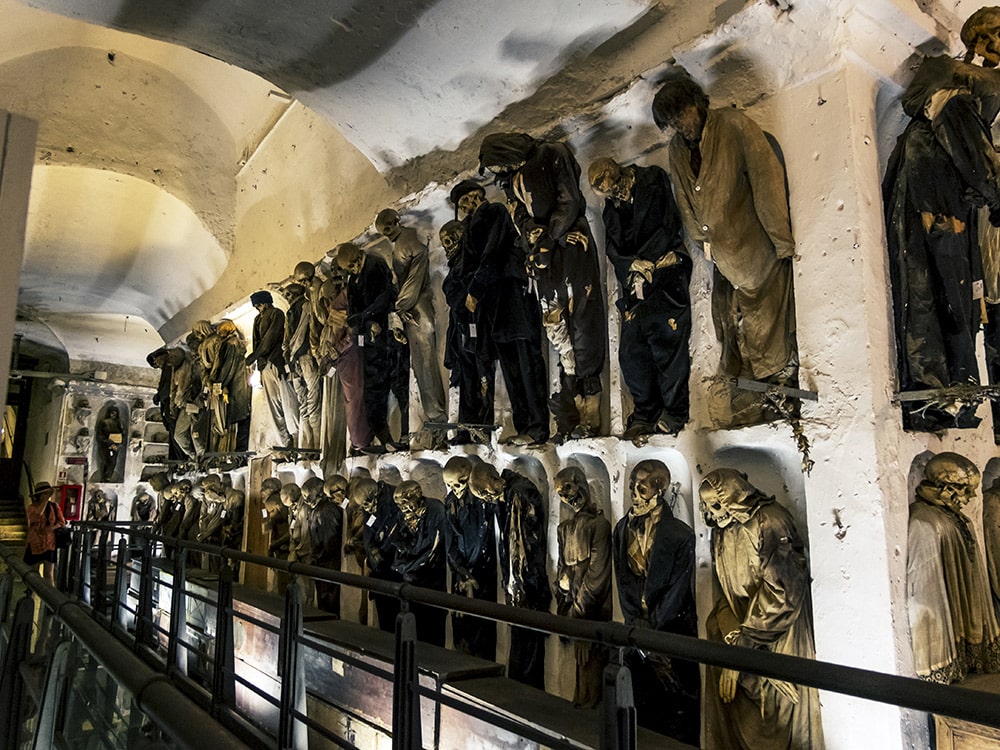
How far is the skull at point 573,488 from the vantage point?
4145 mm

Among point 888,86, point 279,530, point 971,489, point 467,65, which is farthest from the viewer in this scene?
point 279,530

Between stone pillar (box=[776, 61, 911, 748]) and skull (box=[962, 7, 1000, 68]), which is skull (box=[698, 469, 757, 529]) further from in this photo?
skull (box=[962, 7, 1000, 68])

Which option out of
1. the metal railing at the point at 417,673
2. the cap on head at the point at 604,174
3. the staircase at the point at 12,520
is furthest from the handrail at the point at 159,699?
the staircase at the point at 12,520

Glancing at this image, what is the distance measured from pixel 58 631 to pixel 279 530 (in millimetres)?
4947

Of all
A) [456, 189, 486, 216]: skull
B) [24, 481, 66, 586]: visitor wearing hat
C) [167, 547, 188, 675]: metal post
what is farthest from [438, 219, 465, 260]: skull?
[24, 481, 66, 586]: visitor wearing hat

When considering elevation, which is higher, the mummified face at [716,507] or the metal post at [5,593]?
the mummified face at [716,507]

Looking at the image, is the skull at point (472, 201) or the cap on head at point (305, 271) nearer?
the skull at point (472, 201)

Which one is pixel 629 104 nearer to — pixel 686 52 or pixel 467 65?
pixel 686 52

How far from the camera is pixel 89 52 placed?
8586 millimetres

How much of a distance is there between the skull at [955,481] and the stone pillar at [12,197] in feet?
10.8

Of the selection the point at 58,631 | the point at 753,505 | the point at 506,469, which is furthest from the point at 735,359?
the point at 58,631

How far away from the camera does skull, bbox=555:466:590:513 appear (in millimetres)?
4145

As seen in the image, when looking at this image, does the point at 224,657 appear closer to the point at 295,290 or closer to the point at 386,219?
the point at 386,219

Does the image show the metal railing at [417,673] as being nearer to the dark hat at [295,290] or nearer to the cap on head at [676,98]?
the cap on head at [676,98]
